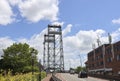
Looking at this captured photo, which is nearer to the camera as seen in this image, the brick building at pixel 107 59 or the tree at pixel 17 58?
the tree at pixel 17 58

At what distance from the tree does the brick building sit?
73.3 feet

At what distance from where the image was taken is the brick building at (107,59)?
88.0m

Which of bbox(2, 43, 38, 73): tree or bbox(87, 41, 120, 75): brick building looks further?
bbox(87, 41, 120, 75): brick building

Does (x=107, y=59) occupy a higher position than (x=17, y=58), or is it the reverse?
(x=107, y=59)

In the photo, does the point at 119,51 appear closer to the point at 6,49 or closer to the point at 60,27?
the point at 6,49

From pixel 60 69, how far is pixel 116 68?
61488mm

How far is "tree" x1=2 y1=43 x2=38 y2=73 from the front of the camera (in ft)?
228

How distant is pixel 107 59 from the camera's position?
328ft

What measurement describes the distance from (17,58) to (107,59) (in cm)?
4025

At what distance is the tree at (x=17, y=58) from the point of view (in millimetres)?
69625

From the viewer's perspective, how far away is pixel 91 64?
431 ft

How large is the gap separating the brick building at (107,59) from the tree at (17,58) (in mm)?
22340

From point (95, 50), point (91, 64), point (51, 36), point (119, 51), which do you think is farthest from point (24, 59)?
point (51, 36)

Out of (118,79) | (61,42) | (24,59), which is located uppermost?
(61,42)
